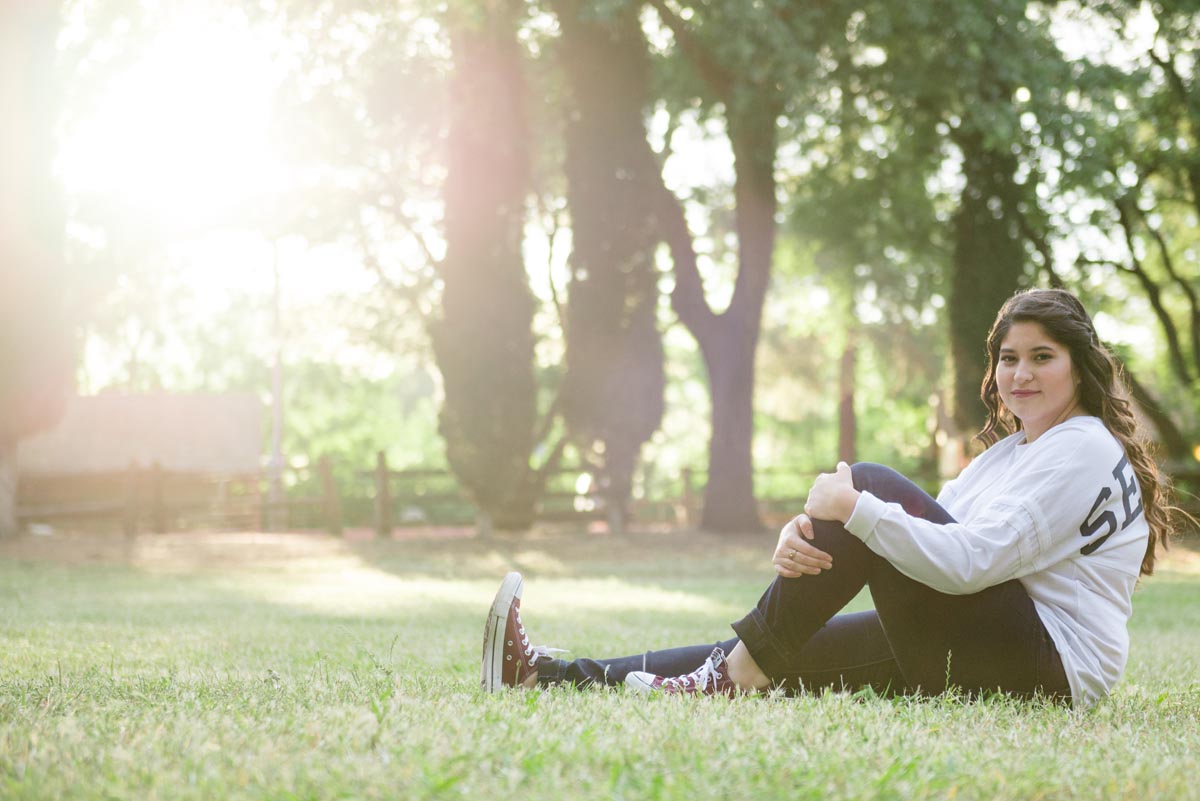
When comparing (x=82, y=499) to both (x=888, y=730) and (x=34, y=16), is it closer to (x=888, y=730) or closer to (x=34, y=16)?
(x=34, y=16)

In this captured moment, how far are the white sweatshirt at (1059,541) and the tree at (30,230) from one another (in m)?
17.1

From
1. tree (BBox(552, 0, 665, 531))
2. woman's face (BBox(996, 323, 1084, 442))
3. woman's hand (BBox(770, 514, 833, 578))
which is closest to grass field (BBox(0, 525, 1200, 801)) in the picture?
woman's hand (BBox(770, 514, 833, 578))

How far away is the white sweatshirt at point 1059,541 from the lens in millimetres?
3561

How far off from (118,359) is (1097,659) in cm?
4873

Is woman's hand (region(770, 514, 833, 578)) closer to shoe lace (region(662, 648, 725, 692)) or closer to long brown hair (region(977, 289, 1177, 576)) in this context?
shoe lace (region(662, 648, 725, 692))

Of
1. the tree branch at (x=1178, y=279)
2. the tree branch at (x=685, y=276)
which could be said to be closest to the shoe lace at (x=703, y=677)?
the tree branch at (x=685, y=276)

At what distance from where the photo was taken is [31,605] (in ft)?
32.1

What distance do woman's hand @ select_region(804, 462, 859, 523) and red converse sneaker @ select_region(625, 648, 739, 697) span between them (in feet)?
2.38

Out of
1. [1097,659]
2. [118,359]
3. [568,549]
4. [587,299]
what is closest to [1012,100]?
[587,299]

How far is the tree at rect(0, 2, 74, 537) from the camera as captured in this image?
57.1 feet

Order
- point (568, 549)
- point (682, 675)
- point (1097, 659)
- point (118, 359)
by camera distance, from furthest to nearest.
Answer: point (118, 359)
point (568, 549)
point (682, 675)
point (1097, 659)

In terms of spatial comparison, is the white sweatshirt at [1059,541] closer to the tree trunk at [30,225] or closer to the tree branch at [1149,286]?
the tree trunk at [30,225]

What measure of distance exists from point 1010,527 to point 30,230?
17464mm

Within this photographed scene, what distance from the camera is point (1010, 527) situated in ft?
11.7
